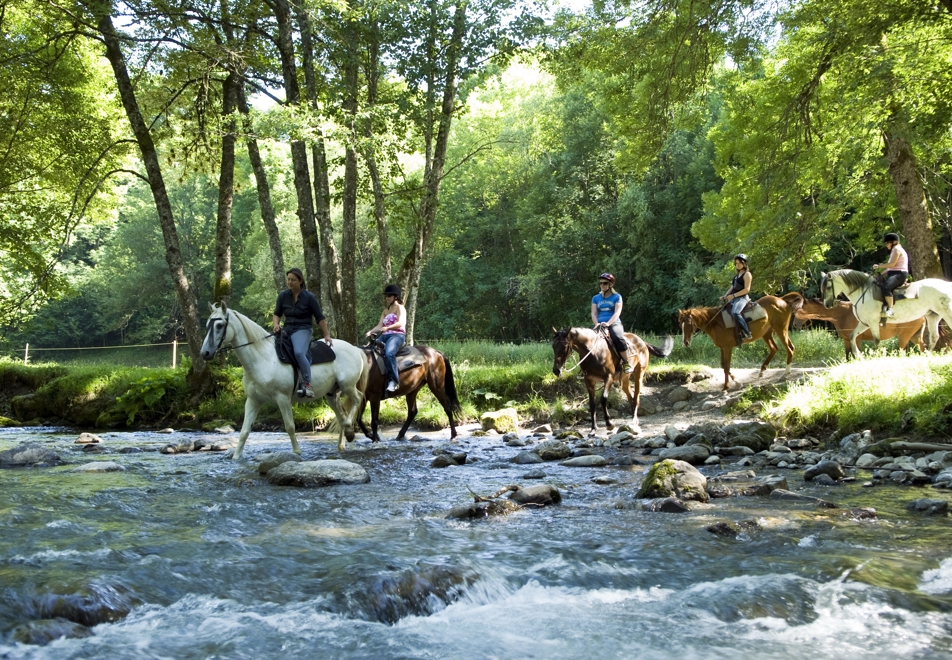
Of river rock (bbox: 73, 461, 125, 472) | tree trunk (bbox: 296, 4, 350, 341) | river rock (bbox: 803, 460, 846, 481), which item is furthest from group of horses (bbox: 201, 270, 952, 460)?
river rock (bbox: 803, 460, 846, 481)

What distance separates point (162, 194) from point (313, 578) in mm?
15385

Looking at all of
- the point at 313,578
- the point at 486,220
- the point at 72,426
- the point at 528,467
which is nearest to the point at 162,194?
the point at 72,426

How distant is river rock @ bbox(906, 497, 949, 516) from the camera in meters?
6.50

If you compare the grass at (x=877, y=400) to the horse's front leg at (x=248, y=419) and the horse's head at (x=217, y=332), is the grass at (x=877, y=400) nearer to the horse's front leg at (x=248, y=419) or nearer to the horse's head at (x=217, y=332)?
the horse's front leg at (x=248, y=419)

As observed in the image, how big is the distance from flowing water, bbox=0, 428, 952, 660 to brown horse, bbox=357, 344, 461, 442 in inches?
227

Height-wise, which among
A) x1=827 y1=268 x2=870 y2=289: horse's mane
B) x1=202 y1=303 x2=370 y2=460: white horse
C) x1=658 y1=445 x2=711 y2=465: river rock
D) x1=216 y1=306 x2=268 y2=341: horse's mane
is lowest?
x1=658 y1=445 x2=711 y2=465: river rock

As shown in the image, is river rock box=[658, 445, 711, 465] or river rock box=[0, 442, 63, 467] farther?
river rock box=[0, 442, 63, 467]

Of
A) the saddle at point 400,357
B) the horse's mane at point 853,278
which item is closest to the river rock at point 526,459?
the saddle at point 400,357

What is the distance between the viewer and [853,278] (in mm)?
16266

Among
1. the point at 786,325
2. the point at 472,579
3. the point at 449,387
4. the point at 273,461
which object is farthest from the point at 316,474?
the point at 786,325

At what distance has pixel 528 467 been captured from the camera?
10484mm

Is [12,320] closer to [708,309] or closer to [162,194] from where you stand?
A: [162,194]

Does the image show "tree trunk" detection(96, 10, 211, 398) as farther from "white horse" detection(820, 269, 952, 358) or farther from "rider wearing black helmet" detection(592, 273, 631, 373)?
"white horse" detection(820, 269, 952, 358)

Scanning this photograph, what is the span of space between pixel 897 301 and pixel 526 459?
9.52m
